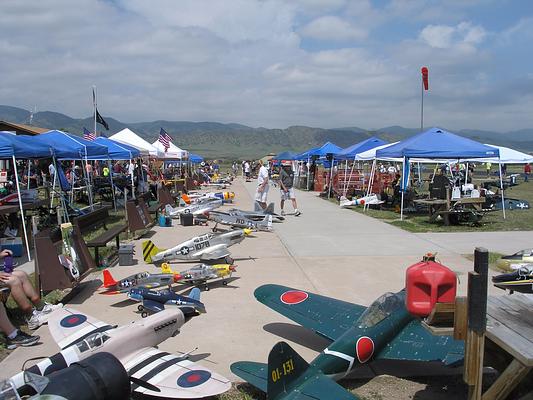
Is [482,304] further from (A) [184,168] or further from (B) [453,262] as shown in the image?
Result: (A) [184,168]

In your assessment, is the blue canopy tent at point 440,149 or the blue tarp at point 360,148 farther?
the blue tarp at point 360,148

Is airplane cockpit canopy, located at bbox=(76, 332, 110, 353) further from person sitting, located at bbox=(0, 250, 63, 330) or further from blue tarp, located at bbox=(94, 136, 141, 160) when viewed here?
blue tarp, located at bbox=(94, 136, 141, 160)

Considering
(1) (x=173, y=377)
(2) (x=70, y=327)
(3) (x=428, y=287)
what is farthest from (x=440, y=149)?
(1) (x=173, y=377)

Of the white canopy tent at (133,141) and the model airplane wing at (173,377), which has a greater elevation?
the white canopy tent at (133,141)

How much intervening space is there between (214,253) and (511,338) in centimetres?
673

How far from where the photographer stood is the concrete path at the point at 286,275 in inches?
217

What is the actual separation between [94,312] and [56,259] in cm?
98

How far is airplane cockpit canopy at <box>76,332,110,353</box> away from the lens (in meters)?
4.25

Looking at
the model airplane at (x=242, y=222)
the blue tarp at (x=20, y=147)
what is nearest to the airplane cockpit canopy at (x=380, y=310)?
the model airplane at (x=242, y=222)

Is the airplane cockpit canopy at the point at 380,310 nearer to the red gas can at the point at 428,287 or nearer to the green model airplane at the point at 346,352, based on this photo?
the green model airplane at the point at 346,352

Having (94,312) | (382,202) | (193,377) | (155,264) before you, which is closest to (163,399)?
(193,377)

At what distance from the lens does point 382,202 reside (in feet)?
64.7

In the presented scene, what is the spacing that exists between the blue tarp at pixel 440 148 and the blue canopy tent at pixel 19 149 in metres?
10.8

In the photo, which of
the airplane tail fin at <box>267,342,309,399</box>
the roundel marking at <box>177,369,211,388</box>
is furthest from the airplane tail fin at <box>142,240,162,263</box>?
the airplane tail fin at <box>267,342,309,399</box>
